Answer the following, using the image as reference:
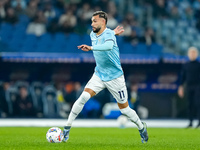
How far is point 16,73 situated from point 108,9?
5136mm

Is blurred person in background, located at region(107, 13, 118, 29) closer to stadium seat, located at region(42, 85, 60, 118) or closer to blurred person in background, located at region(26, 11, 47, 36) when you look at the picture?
blurred person in background, located at region(26, 11, 47, 36)

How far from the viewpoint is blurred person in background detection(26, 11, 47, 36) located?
21.3 metres

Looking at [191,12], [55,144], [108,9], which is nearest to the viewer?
[55,144]

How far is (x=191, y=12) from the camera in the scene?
25.2m

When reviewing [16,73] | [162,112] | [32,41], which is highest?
[32,41]

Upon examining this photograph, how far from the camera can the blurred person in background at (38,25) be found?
21.3 metres

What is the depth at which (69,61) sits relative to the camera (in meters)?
20.6

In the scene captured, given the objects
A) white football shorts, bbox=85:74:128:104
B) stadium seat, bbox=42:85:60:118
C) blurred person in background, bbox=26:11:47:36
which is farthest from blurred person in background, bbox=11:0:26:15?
white football shorts, bbox=85:74:128:104

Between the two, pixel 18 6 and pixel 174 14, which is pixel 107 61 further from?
pixel 174 14

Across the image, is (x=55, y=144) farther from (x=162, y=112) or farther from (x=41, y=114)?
(x=162, y=112)

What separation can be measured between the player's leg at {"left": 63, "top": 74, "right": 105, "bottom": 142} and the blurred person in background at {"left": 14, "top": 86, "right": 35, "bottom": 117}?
37.9 feet

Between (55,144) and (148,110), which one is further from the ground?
(55,144)

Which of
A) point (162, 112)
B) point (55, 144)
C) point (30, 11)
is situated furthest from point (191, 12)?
point (55, 144)


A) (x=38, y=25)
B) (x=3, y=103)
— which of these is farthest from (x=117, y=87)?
(x=38, y=25)
